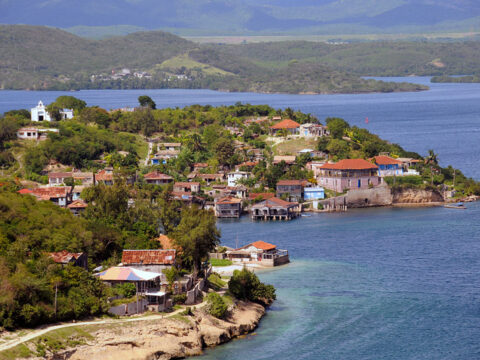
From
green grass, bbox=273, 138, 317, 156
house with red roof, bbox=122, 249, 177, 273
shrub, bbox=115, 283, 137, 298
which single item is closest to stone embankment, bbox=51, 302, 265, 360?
shrub, bbox=115, 283, 137, 298

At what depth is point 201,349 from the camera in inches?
1486

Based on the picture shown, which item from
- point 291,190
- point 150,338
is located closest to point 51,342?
point 150,338

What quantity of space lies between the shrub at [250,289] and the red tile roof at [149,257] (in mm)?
3496

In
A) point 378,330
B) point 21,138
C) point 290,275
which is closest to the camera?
point 378,330

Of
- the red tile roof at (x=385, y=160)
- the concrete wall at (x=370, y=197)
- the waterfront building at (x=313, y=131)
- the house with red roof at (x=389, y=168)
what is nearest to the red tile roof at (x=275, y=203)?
the concrete wall at (x=370, y=197)

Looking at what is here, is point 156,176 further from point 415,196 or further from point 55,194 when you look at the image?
point 415,196

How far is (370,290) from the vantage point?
47625 millimetres

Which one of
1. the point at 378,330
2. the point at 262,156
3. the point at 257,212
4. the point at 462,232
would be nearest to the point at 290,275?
the point at 378,330

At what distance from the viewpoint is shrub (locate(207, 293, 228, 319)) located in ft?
131

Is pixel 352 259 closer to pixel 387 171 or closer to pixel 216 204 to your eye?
pixel 216 204

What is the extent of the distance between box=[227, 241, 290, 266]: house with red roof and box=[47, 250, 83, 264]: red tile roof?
15.7 m

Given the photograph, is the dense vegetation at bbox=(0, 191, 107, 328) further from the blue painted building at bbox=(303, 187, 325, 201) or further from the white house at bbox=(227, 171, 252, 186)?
the white house at bbox=(227, 171, 252, 186)

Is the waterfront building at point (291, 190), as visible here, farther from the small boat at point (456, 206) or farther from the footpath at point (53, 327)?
the footpath at point (53, 327)

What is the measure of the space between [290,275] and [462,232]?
19.0m
